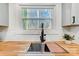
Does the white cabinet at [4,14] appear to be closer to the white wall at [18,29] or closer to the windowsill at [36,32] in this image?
the white wall at [18,29]

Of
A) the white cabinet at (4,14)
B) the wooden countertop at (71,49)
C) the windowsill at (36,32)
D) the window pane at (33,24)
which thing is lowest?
the wooden countertop at (71,49)

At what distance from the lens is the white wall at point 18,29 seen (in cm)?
179

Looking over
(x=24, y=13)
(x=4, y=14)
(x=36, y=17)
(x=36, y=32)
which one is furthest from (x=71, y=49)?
(x=4, y=14)

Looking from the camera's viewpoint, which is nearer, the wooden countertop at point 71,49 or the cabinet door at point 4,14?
the wooden countertop at point 71,49

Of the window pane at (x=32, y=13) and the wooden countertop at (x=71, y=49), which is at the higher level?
the window pane at (x=32, y=13)

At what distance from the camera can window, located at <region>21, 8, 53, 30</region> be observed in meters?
1.88

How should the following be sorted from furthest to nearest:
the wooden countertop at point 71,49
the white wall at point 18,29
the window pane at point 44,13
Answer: the window pane at point 44,13
the white wall at point 18,29
the wooden countertop at point 71,49

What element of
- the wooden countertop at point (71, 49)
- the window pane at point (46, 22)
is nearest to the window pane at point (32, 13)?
the window pane at point (46, 22)

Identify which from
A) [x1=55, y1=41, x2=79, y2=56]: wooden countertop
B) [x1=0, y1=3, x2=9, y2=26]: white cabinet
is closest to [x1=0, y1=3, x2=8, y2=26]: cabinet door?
[x1=0, y1=3, x2=9, y2=26]: white cabinet

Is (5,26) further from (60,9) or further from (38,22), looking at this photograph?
(60,9)

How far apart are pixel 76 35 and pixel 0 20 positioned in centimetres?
96

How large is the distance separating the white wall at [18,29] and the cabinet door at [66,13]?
5cm

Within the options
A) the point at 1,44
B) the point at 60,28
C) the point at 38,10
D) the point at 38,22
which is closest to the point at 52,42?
the point at 60,28

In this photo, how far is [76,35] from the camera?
6.19 ft
